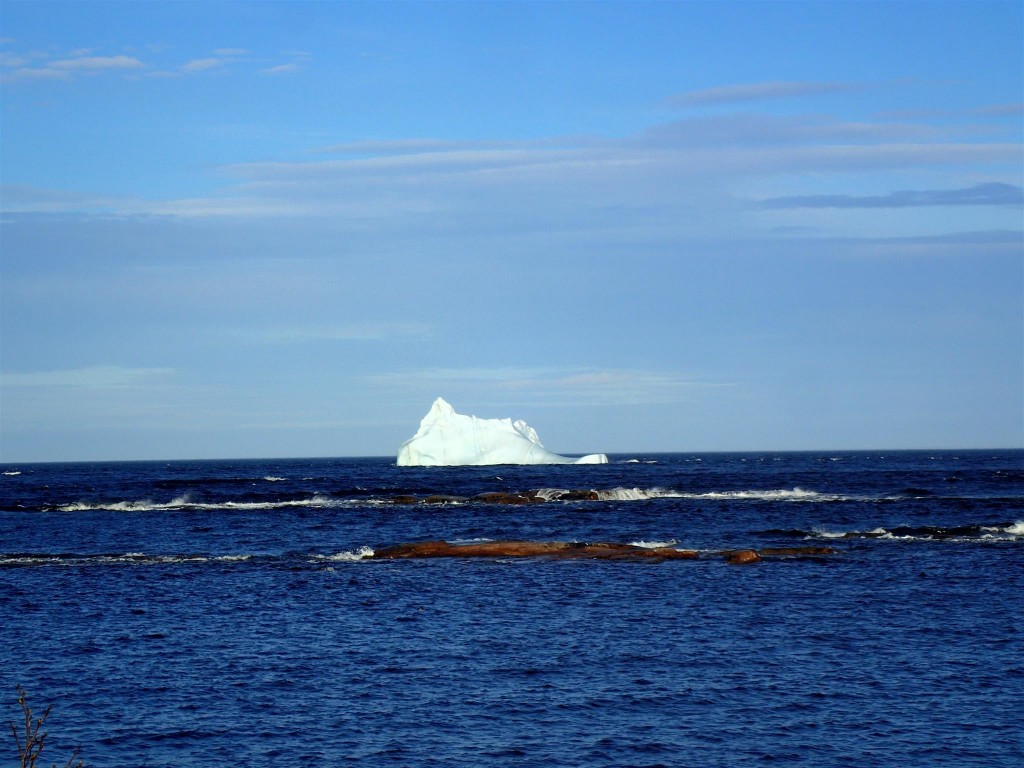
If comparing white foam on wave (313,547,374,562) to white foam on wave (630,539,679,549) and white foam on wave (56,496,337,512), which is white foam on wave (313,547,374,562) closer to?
white foam on wave (630,539,679,549)

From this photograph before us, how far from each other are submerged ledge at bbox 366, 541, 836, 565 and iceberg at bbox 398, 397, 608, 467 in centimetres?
9616

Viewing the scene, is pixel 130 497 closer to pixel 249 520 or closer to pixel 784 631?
pixel 249 520

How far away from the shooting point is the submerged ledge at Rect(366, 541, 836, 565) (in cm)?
4081

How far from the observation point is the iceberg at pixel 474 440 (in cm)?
14338

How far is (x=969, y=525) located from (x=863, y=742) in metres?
38.9

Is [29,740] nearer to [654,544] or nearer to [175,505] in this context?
[654,544]

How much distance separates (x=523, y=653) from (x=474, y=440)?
12147 cm

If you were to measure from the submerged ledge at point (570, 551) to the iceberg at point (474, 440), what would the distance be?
96163 mm

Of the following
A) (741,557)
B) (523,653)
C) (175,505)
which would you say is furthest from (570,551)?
(175,505)

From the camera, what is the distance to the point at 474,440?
146000 mm

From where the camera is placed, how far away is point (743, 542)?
47.8 meters

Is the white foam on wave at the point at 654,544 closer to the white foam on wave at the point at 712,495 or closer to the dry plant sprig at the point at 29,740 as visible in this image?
the dry plant sprig at the point at 29,740

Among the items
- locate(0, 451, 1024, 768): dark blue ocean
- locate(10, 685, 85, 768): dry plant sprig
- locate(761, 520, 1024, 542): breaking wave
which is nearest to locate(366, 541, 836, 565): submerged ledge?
locate(0, 451, 1024, 768): dark blue ocean

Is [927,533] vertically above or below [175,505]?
below
